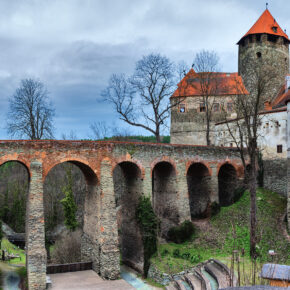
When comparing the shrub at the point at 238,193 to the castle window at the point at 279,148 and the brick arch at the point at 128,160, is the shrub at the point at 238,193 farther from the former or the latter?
the brick arch at the point at 128,160

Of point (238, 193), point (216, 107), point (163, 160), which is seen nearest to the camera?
point (163, 160)

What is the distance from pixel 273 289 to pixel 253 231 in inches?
535

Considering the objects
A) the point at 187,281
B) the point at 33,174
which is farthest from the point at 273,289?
the point at 33,174

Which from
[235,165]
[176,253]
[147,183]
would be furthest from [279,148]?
[176,253]

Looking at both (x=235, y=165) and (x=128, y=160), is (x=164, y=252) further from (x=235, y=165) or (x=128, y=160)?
(x=235, y=165)

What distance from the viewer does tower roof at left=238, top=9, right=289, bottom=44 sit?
3381 cm

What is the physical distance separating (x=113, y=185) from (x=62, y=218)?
656 inches

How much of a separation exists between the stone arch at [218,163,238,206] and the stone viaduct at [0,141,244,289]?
0.04 meters

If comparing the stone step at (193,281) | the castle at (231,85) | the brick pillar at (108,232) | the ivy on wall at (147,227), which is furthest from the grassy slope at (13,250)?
the castle at (231,85)

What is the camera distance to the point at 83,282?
699 inches

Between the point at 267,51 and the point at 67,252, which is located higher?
the point at 267,51

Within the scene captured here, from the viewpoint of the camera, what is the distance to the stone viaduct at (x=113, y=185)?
17688 mm

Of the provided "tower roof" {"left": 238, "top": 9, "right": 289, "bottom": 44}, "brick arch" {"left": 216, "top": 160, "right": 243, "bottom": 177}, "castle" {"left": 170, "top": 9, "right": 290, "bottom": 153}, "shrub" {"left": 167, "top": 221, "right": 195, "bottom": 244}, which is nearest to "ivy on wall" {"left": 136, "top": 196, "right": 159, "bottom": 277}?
"shrub" {"left": 167, "top": 221, "right": 195, "bottom": 244}

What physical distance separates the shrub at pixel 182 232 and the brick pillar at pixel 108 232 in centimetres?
431
